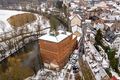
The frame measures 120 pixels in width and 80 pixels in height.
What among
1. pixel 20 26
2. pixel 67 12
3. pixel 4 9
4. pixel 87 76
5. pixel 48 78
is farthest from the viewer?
pixel 4 9

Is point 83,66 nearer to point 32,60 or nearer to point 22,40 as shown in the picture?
point 32,60

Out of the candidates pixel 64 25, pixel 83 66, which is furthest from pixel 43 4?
pixel 83 66

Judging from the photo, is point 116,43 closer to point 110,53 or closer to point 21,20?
point 110,53

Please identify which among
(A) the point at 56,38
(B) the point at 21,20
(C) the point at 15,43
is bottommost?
(C) the point at 15,43

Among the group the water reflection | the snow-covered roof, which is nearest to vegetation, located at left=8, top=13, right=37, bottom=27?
the water reflection

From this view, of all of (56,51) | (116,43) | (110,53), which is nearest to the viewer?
(110,53)

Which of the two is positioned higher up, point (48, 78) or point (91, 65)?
point (91, 65)

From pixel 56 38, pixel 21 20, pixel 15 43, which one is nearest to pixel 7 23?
pixel 21 20

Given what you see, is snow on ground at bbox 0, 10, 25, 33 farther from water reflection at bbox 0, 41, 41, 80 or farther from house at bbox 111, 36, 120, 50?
house at bbox 111, 36, 120, 50

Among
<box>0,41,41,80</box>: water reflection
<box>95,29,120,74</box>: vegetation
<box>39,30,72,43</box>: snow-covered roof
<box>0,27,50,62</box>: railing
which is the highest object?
<box>39,30,72,43</box>: snow-covered roof
